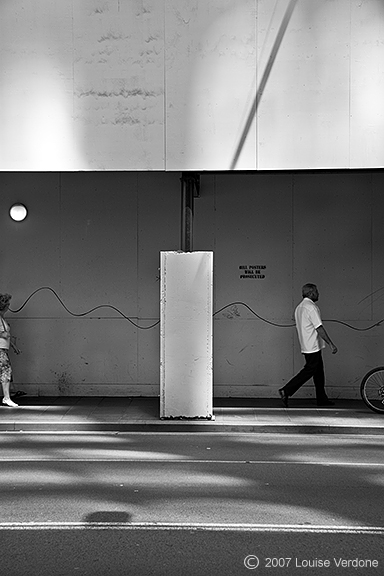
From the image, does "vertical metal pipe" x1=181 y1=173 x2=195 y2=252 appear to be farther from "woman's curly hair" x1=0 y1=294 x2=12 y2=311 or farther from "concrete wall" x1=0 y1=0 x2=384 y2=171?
"woman's curly hair" x1=0 y1=294 x2=12 y2=311

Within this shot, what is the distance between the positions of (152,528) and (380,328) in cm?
938

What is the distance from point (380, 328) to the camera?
1551cm

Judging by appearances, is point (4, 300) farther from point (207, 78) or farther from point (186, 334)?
point (207, 78)

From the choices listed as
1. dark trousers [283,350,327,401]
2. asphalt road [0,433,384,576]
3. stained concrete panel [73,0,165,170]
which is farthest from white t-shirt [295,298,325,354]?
A: stained concrete panel [73,0,165,170]

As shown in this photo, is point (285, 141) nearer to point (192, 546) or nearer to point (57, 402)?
point (57, 402)

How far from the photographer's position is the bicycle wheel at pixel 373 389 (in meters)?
13.8

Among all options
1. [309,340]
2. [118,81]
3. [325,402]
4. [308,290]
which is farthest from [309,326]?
[118,81]

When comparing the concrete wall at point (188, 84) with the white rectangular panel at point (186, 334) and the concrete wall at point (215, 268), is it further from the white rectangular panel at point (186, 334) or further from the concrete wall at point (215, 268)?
the concrete wall at point (215, 268)

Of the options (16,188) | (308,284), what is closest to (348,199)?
(308,284)

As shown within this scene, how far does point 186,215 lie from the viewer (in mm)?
13453

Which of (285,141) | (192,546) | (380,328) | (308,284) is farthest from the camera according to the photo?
(380,328)

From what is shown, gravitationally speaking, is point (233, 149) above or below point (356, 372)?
above

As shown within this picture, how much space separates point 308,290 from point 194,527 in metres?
7.76

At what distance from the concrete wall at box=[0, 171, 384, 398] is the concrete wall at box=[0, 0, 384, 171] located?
2.53 m
